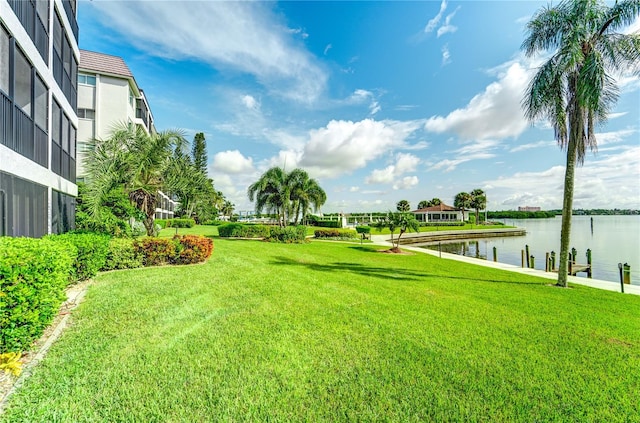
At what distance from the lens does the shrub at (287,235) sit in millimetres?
19111

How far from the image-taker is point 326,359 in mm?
3482

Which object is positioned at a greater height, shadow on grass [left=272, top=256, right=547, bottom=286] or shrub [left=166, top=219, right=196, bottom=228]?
shrub [left=166, top=219, right=196, bottom=228]

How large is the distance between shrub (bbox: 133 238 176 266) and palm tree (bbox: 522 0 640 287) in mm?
13230

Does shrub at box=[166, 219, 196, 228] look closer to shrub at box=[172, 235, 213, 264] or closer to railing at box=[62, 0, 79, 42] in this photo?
railing at box=[62, 0, 79, 42]

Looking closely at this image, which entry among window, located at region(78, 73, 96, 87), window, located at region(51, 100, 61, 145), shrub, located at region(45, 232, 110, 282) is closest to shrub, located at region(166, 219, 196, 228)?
window, located at region(78, 73, 96, 87)

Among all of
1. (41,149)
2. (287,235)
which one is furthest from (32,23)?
(287,235)

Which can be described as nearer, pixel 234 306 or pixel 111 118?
pixel 234 306

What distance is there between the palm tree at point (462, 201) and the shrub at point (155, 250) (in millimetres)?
58757

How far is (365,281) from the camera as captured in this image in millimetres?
8227

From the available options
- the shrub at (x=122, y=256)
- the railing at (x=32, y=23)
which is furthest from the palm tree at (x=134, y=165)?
the railing at (x=32, y=23)

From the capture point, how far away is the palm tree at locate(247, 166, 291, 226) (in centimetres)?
2167

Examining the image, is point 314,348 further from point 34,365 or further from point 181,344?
point 34,365

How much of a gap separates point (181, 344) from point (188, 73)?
1503 cm

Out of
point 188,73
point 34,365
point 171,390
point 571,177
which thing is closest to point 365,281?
point 171,390
